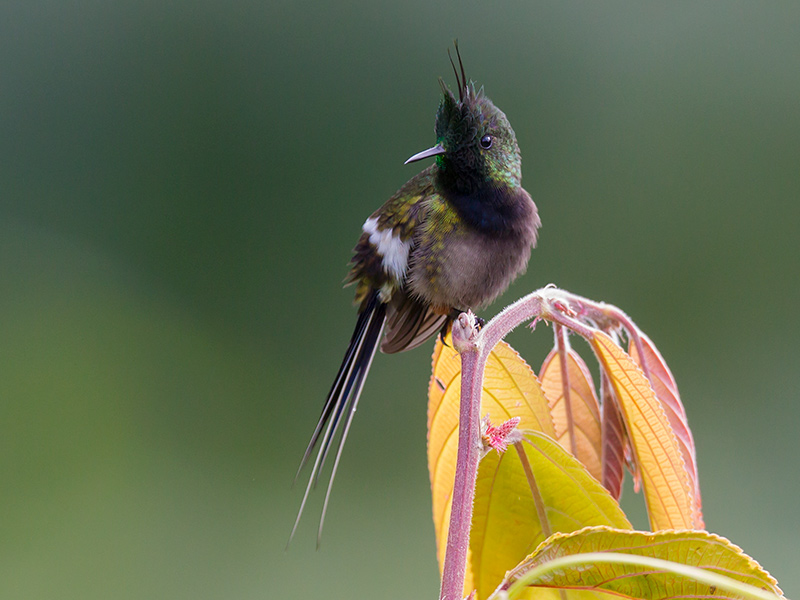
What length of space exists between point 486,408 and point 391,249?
0.49 m

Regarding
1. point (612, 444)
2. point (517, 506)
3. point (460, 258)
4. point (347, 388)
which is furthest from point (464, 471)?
point (460, 258)

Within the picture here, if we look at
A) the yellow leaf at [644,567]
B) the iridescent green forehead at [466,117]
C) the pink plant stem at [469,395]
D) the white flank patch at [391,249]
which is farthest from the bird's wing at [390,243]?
the yellow leaf at [644,567]

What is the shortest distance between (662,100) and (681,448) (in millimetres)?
4134

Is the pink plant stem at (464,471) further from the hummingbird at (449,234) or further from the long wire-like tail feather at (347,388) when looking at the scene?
the hummingbird at (449,234)

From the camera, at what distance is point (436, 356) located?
87 cm

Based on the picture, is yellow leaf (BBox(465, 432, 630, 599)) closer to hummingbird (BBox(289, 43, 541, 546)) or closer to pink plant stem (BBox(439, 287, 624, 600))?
pink plant stem (BBox(439, 287, 624, 600))

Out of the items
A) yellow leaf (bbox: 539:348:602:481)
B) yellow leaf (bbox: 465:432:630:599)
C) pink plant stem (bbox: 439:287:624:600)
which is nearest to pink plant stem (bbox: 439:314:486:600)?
pink plant stem (bbox: 439:287:624:600)

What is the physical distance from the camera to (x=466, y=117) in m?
1.20

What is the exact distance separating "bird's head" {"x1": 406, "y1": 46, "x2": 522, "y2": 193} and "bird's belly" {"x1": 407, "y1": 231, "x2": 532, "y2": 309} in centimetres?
9


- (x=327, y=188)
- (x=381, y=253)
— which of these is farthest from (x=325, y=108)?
(x=381, y=253)

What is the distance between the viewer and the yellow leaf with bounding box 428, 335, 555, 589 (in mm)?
790

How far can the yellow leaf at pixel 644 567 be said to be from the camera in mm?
544

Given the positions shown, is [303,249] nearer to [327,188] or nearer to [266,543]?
[327,188]

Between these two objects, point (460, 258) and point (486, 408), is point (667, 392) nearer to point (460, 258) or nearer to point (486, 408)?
point (486, 408)
